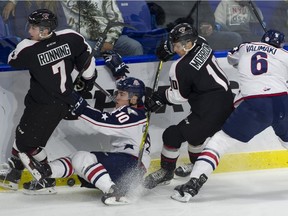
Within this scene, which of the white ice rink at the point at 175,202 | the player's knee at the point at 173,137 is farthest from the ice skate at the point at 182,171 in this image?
the player's knee at the point at 173,137

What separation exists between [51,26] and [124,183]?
92 cm

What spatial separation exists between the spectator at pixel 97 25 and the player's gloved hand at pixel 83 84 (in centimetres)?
39

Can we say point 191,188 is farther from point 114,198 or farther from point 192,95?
point 192,95

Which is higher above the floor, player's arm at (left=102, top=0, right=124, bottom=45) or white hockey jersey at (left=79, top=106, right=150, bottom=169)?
player's arm at (left=102, top=0, right=124, bottom=45)

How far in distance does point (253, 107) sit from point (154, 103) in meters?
0.56

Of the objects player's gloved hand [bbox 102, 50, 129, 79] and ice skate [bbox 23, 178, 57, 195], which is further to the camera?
player's gloved hand [bbox 102, 50, 129, 79]

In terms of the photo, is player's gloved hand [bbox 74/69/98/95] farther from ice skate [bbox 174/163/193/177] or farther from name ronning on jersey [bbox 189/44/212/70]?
ice skate [bbox 174/163/193/177]

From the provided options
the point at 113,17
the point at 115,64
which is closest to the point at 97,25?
the point at 113,17

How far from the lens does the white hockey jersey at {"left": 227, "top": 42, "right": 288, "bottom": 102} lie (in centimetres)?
457

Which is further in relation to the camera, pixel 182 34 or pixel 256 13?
pixel 256 13

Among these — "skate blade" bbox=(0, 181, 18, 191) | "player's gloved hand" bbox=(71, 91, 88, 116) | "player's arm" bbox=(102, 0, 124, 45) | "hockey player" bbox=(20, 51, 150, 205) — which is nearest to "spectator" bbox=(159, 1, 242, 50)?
"player's arm" bbox=(102, 0, 124, 45)

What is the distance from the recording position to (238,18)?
18.2 feet

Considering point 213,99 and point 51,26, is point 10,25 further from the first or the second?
point 213,99

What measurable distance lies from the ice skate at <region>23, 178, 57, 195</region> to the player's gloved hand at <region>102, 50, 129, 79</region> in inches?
28.4
